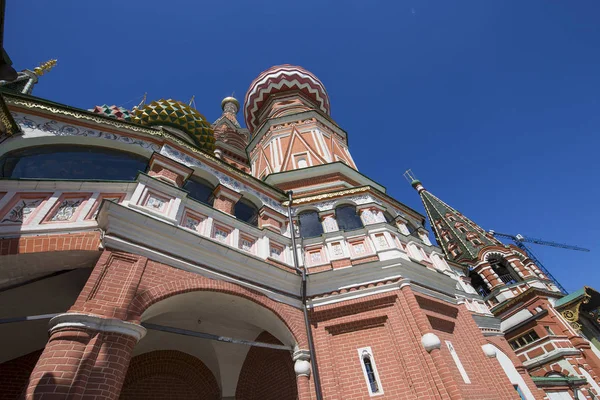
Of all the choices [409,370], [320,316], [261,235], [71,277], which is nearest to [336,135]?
[261,235]

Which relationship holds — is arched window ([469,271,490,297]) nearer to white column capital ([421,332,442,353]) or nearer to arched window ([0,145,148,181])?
white column capital ([421,332,442,353])

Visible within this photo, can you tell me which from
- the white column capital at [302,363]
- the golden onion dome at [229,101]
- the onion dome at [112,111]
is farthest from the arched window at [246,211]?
the golden onion dome at [229,101]

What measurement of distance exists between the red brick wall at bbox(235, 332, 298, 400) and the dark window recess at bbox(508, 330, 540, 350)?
63.3ft

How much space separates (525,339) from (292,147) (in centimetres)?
1898

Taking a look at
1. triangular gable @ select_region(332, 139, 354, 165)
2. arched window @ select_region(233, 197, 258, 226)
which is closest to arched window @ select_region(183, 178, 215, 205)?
arched window @ select_region(233, 197, 258, 226)

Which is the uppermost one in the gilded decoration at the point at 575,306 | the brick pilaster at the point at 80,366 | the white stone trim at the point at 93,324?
the gilded decoration at the point at 575,306

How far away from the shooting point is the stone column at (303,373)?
627 cm

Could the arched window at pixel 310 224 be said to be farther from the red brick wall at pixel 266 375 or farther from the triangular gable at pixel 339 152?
the triangular gable at pixel 339 152

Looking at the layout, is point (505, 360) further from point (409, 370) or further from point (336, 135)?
point (336, 135)

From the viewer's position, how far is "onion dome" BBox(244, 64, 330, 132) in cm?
2000

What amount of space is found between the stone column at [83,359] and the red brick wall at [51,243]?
127cm

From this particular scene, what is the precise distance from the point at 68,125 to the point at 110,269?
13.9 feet

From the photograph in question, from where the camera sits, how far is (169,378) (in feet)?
26.9

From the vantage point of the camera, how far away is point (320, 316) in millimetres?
7625
